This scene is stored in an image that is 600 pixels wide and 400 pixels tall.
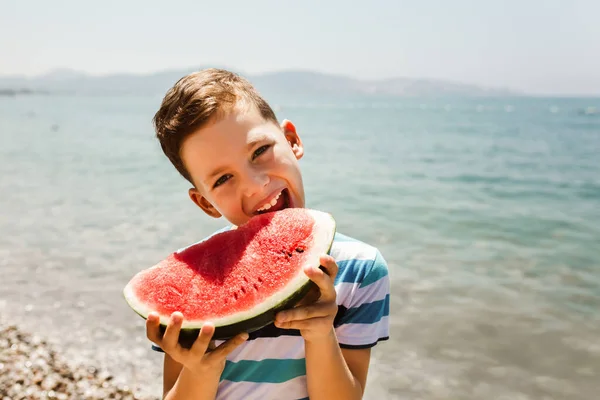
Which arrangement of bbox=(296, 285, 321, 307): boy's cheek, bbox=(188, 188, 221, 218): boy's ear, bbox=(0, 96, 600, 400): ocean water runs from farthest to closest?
bbox=(0, 96, 600, 400): ocean water → bbox=(188, 188, 221, 218): boy's ear → bbox=(296, 285, 321, 307): boy's cheek

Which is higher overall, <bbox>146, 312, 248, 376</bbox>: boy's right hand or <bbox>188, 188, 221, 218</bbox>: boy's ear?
<bbox>188, 188, 221, 218</bbox>: boy's ear

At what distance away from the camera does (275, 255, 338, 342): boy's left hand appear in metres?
1.45

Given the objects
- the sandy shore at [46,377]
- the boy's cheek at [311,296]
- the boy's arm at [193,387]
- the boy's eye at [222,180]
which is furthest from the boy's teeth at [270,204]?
the sandy shore at [46,377]

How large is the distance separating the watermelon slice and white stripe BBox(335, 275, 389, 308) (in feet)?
0.79

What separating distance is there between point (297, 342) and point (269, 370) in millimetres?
139

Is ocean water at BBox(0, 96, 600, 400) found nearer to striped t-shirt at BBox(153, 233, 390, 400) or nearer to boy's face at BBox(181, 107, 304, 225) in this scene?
striped t-shirt at BBox(153, 233, 390, 400)

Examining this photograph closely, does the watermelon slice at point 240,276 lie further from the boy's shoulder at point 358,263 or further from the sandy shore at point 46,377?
the sandy shore at point 46,377

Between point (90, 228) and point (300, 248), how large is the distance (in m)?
7.65

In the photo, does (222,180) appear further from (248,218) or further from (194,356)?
(194,356)

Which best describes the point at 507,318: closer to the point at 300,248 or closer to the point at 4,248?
the point at 300,248

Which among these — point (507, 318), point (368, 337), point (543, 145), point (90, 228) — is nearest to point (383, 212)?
point (507, 318)

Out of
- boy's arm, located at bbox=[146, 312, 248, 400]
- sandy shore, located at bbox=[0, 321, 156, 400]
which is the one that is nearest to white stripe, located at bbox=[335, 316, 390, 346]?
boy's arm, located at bbox=[146, 312, 248, 400]

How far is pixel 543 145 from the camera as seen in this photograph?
2355 centimetres

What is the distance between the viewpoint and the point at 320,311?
4.82ft
